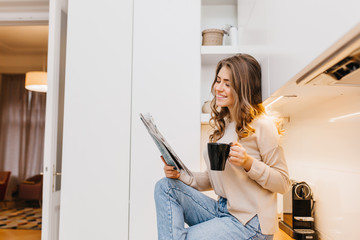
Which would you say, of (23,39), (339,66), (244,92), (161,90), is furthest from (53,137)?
(23,39)

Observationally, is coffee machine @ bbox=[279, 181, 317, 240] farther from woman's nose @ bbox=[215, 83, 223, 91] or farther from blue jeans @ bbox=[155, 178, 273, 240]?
woman's nose @ bbox=[215, 83, 223, 91]

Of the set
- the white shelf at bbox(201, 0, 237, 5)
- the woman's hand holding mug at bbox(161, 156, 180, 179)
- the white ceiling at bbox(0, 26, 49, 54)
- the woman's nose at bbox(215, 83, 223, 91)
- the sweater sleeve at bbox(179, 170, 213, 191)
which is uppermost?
the white ceiling at bbox(0, 26, 49, 54)

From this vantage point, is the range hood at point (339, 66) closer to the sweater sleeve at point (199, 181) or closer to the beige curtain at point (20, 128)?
the sweater sleeve at point (199, 181)

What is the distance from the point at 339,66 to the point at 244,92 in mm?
562

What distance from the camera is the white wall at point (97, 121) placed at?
193 centimetres

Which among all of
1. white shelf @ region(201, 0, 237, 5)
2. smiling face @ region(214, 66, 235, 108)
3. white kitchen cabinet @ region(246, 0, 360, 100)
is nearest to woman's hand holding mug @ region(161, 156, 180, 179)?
smiling face @ region(214, 66, 235, 108)

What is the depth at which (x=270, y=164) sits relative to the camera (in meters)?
1.23

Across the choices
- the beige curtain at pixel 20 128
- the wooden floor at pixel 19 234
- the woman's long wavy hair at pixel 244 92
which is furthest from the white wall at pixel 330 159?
the beige curtain at pixel 20 128

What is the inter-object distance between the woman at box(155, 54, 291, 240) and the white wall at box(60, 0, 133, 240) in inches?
26.7

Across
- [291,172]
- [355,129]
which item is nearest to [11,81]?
[291,172]

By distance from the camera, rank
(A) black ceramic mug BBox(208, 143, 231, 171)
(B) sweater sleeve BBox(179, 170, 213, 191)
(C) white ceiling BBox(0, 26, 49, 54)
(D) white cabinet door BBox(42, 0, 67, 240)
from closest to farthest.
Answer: (A) black ceramic mug BBox(208, 143, 231, 171) → (B) sweater sleeve BBox(179, 170, 213, 191) → (D) white cabinet door BBox(42, 0, 67, 240) → (C) white ceiling BBox(0, 26, 49, 54)

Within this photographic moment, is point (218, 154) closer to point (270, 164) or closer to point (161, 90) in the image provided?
point (270, 164)

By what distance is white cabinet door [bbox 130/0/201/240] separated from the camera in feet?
6.29

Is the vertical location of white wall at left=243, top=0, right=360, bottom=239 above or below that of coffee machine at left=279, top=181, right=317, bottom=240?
above
